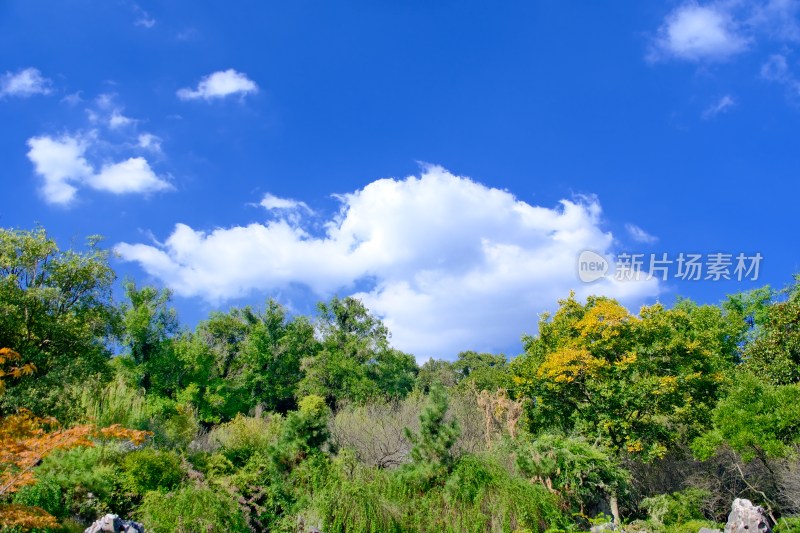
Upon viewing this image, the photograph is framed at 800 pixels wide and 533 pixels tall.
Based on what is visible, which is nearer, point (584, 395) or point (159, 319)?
point (584, 395)

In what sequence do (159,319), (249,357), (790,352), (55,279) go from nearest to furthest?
1. (790,352)
2. (55,279)
3. (159,319)
4. (249,357)

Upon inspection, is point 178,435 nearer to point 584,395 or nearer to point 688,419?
point 584,395

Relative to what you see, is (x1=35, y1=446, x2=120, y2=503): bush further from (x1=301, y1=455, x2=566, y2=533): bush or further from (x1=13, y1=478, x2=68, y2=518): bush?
(x1=301, y1=455, x2=566, y2=533): bush

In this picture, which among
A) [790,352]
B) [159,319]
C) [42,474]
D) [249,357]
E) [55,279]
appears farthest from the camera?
[249,357]

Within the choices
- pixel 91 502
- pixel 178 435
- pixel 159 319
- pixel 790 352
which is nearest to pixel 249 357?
pixel 159 319

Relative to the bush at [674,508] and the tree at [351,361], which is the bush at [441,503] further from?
the tree at [351,361]

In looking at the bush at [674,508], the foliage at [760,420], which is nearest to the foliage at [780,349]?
the foliage at [760,420]

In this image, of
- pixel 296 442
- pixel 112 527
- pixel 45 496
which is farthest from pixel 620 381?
pixel 45 496

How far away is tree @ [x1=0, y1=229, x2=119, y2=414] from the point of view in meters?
14.9

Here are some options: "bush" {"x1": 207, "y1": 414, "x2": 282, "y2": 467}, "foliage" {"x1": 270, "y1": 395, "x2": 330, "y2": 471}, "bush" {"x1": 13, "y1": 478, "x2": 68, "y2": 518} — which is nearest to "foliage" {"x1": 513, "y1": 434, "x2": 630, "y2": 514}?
"foliage" {"x1": 270, "y1": 395, "x2": 330, "y2": 471}

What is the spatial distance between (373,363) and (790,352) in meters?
20.8

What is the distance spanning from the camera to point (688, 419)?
15273mm

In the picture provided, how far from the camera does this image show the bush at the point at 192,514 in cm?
953

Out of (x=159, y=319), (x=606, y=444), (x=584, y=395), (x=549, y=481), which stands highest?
(x=159, y=319)
